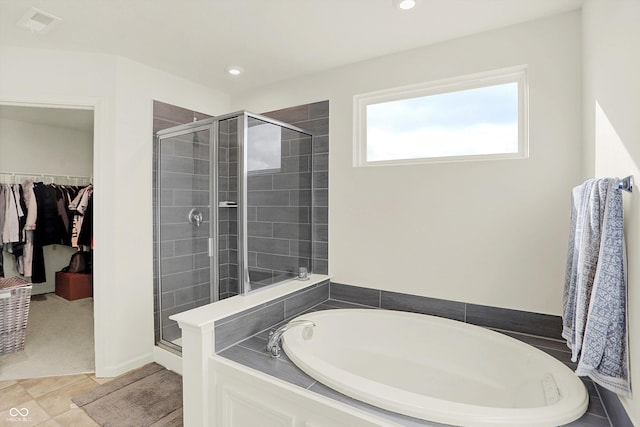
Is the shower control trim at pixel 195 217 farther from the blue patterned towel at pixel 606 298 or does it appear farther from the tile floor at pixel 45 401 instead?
the blue patterned towel at pixel 606 298

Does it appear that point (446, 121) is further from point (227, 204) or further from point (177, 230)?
point (177, 230)

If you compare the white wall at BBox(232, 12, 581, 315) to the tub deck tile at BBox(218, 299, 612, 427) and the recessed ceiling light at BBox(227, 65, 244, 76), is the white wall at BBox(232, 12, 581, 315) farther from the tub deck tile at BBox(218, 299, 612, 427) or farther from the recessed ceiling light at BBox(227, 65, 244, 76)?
the recessed ceiling light at BBox(227, 65, 244, 76)

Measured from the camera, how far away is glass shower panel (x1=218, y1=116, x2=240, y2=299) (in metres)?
2.34

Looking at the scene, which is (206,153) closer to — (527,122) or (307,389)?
(307,389)

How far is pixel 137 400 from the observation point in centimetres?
228

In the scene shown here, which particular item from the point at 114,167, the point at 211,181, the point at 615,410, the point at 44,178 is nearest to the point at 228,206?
the point at 211,181

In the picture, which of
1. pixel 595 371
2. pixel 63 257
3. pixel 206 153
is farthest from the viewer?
pixel 63 257

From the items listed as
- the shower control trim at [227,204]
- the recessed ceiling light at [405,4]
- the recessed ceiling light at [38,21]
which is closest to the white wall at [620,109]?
the recessed ceiling light at [405,4]

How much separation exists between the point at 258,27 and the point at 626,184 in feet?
6.93

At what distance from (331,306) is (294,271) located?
1.35ft

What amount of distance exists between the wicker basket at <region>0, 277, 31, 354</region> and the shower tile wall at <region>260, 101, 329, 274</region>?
7.38 feet

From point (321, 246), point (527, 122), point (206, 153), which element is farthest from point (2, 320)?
point (527, 122)

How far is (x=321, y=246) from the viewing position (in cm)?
290

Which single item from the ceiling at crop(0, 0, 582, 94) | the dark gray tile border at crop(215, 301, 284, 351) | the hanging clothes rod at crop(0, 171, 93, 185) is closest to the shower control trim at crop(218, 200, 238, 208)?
the dark gray tile border at crop(215, 301, 284, 351)
